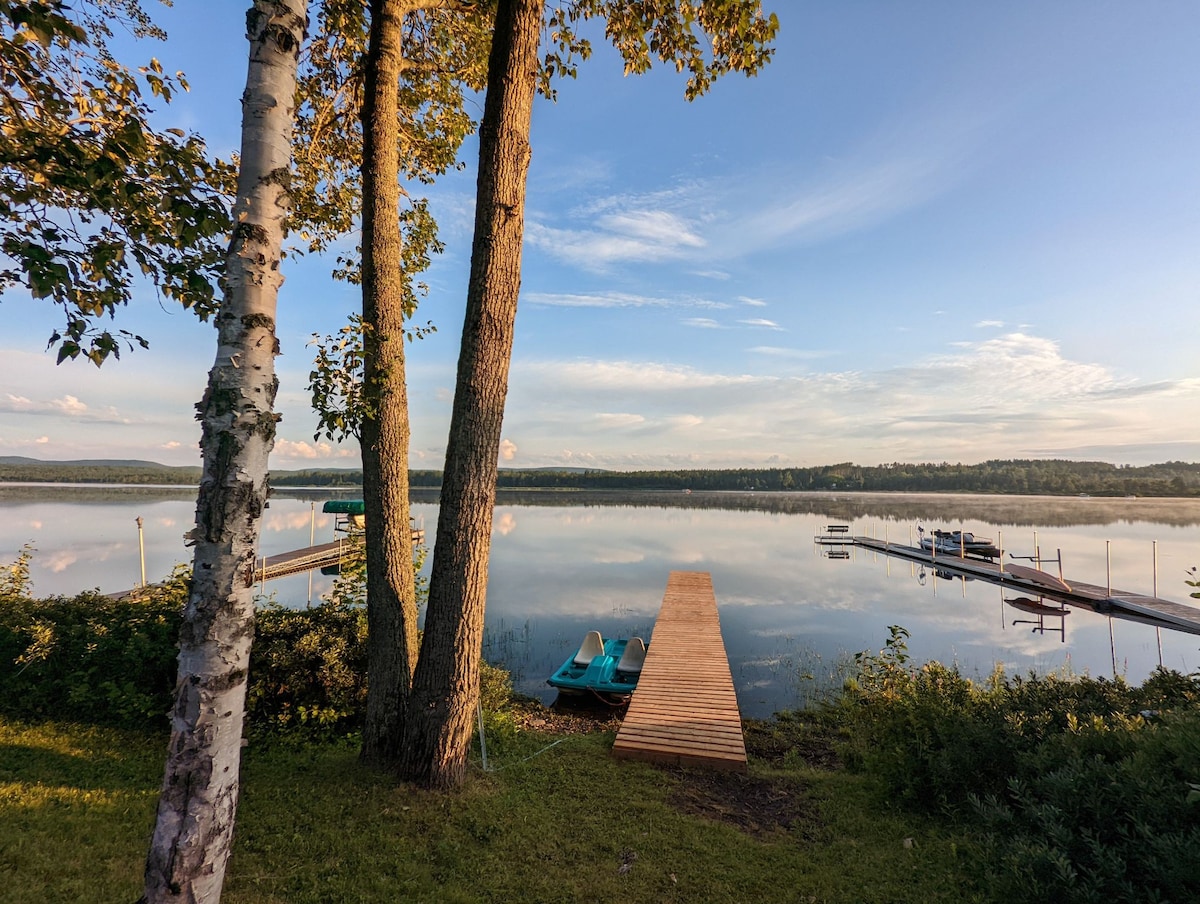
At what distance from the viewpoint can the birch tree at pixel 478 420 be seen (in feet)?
14.8

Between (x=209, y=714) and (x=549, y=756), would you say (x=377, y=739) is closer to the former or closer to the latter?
(x=549, y=756)

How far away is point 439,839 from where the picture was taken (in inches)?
156

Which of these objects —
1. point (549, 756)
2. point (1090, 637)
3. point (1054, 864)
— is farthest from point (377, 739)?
point (1090, 637)

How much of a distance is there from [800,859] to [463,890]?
2708 millimetres

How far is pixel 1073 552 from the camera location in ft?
104

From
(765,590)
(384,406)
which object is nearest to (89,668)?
(384,406)

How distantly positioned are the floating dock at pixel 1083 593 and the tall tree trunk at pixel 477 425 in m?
20.9

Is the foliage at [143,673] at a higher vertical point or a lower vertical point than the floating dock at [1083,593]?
higher

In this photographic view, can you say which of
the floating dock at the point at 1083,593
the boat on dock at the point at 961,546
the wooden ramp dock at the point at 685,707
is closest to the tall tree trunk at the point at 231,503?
the wooden ramp dock at the point at 685,707

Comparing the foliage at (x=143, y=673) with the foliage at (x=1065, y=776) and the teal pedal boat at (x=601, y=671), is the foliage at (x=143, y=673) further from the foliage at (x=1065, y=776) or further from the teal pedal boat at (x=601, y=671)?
the foliage at (x=1065, y=776)

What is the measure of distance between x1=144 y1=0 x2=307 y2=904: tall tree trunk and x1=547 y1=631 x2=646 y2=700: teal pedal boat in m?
8.36

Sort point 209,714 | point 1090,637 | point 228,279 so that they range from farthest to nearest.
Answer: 1. point 1090,637
2. point 228,279
3. point 209,714

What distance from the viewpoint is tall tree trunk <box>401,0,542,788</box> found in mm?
4508

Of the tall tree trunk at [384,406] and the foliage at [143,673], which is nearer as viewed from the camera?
the tall tree trunk at [384,406]
